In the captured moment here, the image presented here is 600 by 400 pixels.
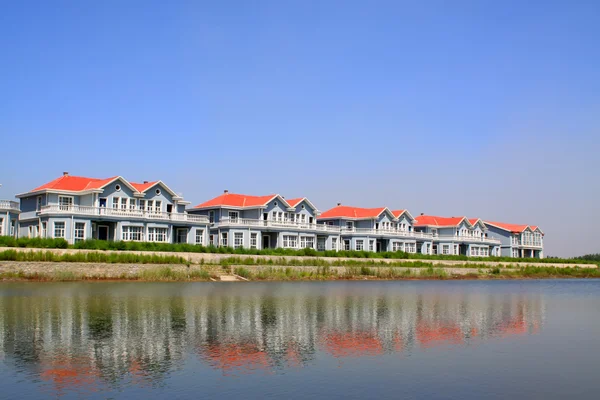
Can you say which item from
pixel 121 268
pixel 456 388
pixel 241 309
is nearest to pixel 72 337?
pixel 241 309

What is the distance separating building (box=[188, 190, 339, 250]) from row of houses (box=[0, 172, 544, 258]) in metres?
0.10

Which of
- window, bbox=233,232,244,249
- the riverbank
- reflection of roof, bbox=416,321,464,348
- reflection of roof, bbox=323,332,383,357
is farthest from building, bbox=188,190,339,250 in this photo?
reflection of roof, bbox=323,332,383,357

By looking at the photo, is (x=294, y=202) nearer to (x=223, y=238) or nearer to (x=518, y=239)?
(x=223, y=238)

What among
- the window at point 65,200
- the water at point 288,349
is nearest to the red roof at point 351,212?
the window at point 65,200

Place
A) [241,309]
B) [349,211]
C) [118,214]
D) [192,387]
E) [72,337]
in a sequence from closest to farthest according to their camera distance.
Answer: [192,387]
[72,337]
[241,309]
[118,214]
[349,211]

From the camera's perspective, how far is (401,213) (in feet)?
264

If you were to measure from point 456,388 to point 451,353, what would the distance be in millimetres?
4027

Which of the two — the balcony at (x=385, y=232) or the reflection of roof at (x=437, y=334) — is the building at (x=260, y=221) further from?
the reflection of roof at (x=437, y=334)

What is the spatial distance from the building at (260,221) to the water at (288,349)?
33805 mm

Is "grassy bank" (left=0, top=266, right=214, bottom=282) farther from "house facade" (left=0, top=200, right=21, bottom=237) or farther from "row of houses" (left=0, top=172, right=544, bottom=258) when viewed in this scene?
"house facade" (left=0, top=200, right=21, bottom=237)

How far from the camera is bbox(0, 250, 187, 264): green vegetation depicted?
4056cm

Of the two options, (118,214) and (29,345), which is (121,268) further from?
(29,345)

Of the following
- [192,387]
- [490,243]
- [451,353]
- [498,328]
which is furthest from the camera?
[490,243]

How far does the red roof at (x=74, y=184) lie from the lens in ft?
182
